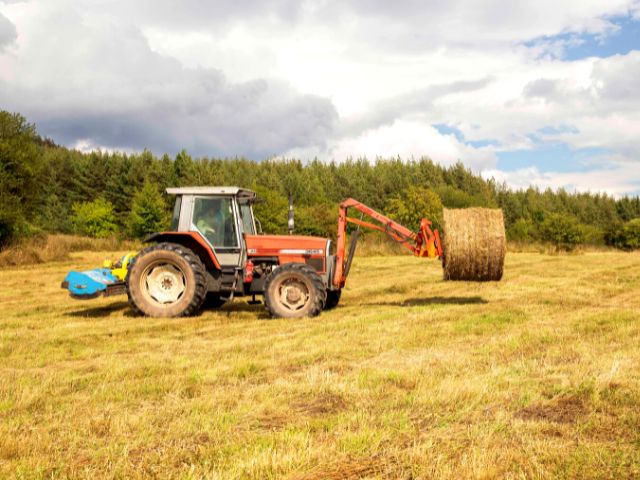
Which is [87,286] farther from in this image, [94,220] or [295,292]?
[94,220]

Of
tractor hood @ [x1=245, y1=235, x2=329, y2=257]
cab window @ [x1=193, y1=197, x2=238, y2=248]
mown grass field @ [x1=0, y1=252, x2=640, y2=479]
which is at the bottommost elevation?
mown grass field @ [x1=0, y1=252, x2=640, y2=479]

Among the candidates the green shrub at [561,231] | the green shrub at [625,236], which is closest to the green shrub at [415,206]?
the green shrub at [625,236]

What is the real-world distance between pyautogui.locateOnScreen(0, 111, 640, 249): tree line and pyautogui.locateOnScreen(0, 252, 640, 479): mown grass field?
841 inches

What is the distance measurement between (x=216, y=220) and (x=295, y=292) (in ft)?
6.16

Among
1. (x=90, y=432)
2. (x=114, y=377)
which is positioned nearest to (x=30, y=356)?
(x=114, y=377)

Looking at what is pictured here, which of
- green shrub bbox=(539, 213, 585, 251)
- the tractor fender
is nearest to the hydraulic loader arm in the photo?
the tractor fender

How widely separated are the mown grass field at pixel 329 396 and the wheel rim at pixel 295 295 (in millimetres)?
495

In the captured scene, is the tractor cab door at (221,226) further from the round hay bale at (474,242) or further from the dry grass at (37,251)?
the dry grass at (37,251)

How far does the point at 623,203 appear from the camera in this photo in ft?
236

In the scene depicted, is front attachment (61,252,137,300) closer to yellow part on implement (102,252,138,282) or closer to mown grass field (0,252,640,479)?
yellow part on implement (102,252,138,282)

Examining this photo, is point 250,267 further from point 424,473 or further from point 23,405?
point 424,473

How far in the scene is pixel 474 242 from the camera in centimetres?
925

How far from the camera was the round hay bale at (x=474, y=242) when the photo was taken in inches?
364

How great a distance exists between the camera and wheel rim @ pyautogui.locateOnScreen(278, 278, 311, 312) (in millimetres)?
10055
